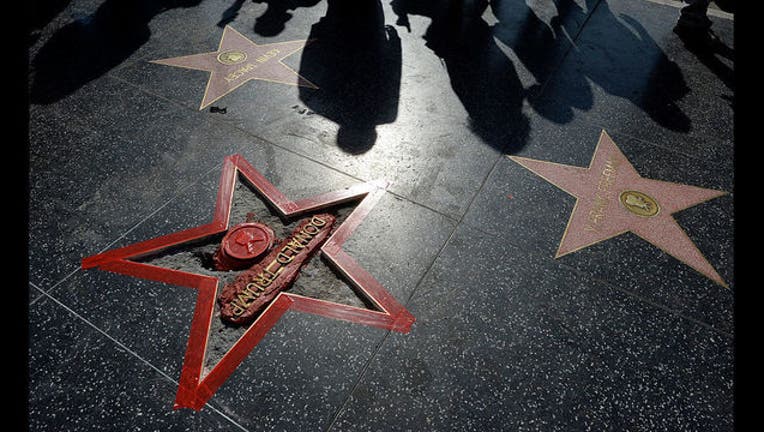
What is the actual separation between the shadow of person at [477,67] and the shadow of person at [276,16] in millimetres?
1461

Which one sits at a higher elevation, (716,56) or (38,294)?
(716,56)

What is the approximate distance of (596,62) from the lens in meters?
4.66

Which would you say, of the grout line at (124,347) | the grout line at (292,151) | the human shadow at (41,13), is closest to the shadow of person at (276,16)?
the grout line at (292,151)

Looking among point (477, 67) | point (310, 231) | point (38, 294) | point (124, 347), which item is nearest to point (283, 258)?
point (310, 231)

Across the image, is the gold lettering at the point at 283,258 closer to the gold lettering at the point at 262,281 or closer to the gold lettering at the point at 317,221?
the gold lettering at the point at 262,281

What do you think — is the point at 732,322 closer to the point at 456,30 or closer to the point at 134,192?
the point at 134,192

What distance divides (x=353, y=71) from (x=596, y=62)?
3003mm

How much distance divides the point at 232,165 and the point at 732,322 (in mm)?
3522

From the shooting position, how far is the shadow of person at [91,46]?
399cm

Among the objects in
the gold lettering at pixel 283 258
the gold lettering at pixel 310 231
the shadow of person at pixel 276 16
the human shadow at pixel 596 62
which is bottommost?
the gold lettering at pixel 283 258

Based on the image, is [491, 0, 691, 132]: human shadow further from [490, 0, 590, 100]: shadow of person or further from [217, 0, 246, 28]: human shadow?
[217, 0, 246, 28]: human shadow

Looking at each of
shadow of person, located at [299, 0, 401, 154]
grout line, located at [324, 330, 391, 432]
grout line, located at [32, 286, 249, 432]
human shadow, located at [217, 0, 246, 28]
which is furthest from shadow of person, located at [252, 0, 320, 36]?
grout line, located at [324, 330, 391, 432]

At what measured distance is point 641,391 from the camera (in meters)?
1.93

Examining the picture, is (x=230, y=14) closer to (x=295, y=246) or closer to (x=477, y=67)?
(x=477, y=67)
